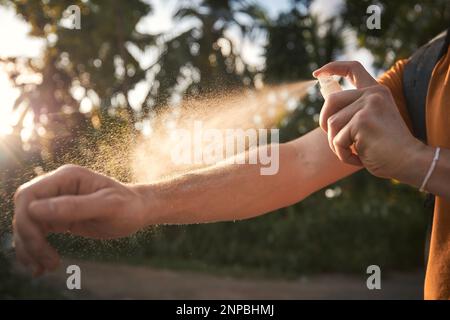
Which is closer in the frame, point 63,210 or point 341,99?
point 63,210

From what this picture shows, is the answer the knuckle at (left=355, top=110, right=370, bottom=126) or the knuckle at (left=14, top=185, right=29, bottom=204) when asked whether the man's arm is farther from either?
the knuckle at (left=355, top=110, right=370, bottom=126)

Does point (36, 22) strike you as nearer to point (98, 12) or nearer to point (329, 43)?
point (98, 12)

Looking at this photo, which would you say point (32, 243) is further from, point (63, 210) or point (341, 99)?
point (341, 99)

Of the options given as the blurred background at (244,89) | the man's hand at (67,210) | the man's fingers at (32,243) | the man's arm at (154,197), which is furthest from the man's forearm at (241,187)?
the blurred background at (244,89)

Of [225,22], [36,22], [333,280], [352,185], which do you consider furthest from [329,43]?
[36,22]

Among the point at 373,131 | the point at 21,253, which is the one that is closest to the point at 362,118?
the point at 373,131

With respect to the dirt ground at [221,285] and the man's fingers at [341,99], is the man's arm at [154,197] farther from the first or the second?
the dirt ground at [221,285]

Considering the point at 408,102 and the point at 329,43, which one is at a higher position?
the point at 329,43
